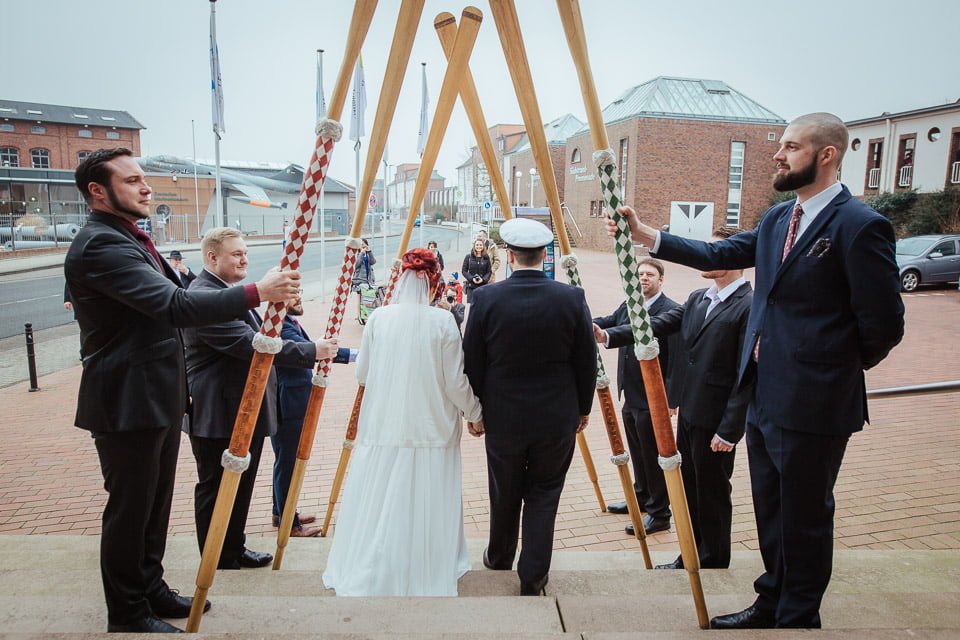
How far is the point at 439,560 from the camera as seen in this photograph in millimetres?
3393

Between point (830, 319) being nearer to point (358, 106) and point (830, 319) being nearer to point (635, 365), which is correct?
point (635, 365)

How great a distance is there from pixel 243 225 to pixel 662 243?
56247mm

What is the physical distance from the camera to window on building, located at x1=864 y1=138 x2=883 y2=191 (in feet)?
106

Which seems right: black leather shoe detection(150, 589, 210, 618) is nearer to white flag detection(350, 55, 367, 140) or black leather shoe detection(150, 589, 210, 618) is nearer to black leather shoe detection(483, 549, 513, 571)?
black leather shoe detection(483, 549, 513, 571)

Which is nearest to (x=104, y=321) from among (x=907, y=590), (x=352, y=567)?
(x=352, y=567)

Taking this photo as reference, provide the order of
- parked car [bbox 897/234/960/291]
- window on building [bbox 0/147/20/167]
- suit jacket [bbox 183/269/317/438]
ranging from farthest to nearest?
window on building [bbox 0/147/20/167]
parked car [bbox 897/234/960/291]
suit jacket [bbox 183/269/317/438]

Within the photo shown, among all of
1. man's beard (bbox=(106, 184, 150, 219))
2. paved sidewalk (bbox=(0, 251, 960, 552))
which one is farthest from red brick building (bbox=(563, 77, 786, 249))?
man's beard (bbox=(106, 184, 150, 219))

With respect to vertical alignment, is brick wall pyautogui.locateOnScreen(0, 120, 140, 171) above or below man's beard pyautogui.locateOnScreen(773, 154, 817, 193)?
above

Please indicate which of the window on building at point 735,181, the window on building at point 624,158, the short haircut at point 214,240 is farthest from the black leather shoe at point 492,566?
the window on building at point 735,181

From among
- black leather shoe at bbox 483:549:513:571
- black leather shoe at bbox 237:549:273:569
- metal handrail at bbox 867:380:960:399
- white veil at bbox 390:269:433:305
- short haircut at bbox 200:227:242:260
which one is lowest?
black leather shoe at bbox 237:549:273:569

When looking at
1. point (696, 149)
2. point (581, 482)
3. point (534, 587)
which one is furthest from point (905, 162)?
point (534, 587)

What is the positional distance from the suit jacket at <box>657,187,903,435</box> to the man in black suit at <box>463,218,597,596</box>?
3.21 feet

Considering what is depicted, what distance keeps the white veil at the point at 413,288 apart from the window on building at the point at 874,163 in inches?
1426

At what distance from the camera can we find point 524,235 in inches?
127
